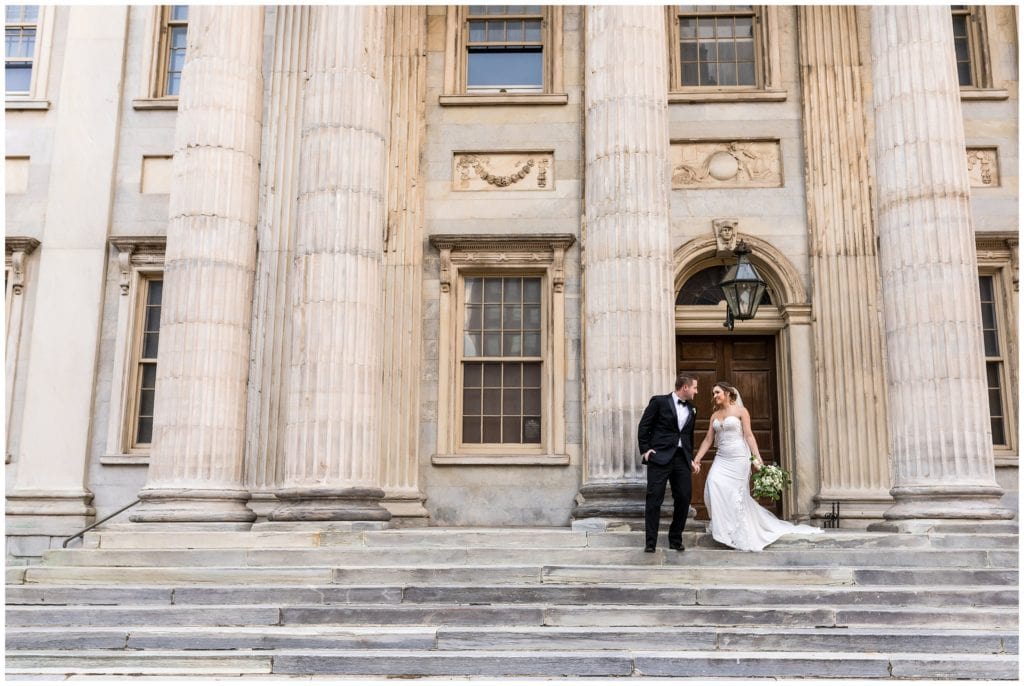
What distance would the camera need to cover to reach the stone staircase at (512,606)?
8.12m

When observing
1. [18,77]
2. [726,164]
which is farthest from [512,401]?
[18,77]

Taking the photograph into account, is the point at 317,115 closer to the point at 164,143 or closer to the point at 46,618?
the point at 164,143

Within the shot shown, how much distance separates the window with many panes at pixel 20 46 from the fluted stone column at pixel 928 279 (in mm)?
13624

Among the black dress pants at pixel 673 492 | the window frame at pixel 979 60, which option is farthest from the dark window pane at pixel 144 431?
the window frame at pixel 979 60

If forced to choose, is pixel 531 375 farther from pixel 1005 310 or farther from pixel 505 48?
pixel 1005 310

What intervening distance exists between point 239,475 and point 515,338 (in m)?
4.97

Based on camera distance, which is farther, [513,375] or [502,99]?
[502,99]

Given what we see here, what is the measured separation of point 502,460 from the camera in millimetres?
15109

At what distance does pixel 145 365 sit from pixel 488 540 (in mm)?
7500

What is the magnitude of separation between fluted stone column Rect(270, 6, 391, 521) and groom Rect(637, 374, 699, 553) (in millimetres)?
3535

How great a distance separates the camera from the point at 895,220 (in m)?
12.6

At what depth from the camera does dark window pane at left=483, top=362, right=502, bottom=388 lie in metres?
15.7

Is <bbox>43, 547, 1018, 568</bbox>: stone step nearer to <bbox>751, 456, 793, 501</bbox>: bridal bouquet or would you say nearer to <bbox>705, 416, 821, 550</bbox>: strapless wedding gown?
<bbox>705, 416, 821, 550</bbox>: strapless wedding gown

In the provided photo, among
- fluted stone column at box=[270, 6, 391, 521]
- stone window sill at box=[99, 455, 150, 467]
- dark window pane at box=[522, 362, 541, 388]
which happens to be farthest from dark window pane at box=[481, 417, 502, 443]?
stone window sill at box=[99, 455, 150, 467]
